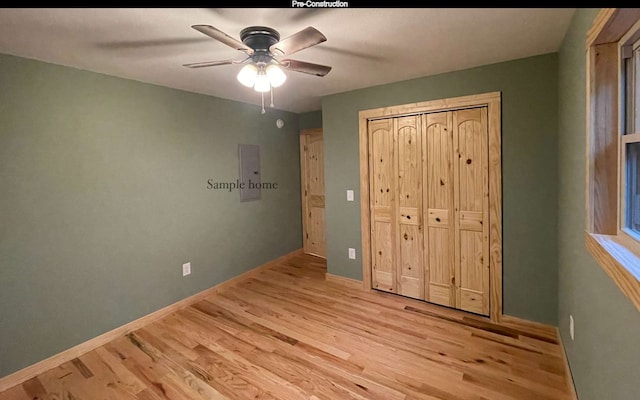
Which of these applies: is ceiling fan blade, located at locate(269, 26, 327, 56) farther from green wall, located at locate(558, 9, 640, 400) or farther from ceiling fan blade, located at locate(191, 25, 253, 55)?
green wall, located at locate(558, 9, 640, 400)

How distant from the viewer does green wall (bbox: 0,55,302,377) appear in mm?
2041

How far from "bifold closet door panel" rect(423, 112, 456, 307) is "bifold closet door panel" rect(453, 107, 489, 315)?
6 cm

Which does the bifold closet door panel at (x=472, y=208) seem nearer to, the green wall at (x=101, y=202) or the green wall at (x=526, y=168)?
the green wall at (x=526, y=168)

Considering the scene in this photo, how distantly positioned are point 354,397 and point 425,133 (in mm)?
2287

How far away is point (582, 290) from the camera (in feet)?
5.07

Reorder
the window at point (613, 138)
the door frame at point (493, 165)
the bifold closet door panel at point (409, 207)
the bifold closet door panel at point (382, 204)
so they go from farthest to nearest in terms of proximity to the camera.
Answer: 1. the bifold closet door panel at point (382, 204)
2. the bifold closet door panel at point (409, 207)
3. the door frame at point (493, 165)
4. the window at point (613, 138)

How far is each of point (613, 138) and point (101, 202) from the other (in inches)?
133

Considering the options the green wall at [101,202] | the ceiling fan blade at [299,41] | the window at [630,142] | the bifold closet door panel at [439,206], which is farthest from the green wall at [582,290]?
the green wall at [101,202]

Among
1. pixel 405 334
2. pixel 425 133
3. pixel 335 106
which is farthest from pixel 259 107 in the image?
pixel 405 334

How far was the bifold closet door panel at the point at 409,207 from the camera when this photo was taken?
291cm

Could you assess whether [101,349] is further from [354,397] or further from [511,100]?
[511,100]

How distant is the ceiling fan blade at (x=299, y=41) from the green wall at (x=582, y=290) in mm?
1218

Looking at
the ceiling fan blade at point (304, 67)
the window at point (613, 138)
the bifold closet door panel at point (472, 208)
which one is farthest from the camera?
the bifold closet door panel at point (472, 208)

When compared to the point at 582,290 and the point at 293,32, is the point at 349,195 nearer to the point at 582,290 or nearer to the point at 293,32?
the point at 293,32
